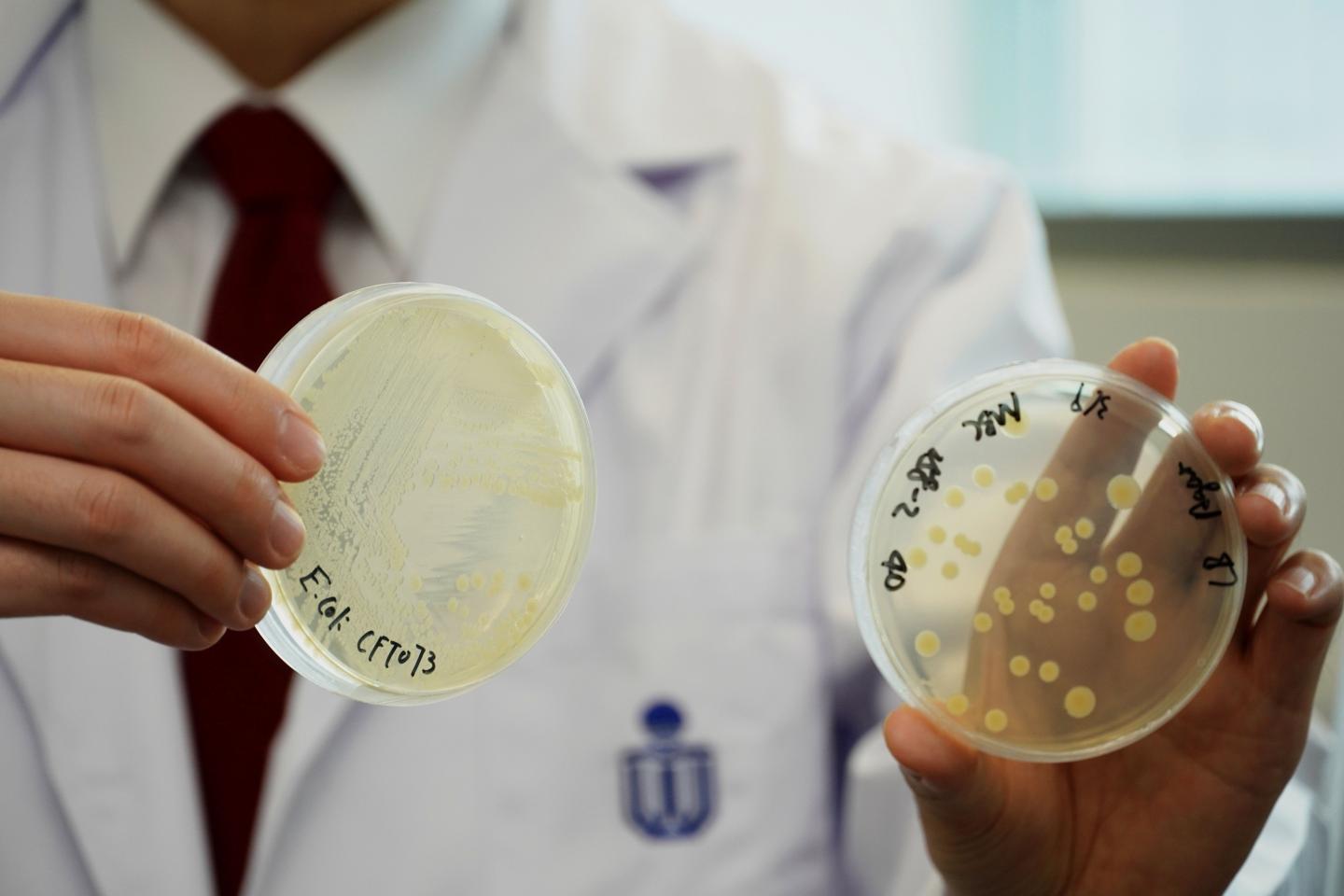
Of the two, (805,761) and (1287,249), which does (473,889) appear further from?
(1287,249)

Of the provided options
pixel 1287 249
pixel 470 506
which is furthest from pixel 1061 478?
pixel 1287 249

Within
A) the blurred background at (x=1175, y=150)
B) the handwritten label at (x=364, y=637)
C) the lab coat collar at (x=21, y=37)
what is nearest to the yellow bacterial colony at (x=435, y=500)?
the handwritten label at (x=364, y=637)

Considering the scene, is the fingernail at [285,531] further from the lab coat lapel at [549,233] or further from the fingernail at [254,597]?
the lab coat lapel at [549,233]

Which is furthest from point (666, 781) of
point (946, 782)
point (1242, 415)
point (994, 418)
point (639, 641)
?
point (1242, 415)

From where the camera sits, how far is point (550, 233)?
145 cm

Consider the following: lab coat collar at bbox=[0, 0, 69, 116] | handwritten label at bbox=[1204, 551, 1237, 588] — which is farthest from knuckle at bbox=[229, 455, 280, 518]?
lab coat collar at bbox=[0, 0, 69, 116]

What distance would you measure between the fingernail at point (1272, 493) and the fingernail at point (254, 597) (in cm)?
A: 70

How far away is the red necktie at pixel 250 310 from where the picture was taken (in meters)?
1.28

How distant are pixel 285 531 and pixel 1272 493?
0.69 meters

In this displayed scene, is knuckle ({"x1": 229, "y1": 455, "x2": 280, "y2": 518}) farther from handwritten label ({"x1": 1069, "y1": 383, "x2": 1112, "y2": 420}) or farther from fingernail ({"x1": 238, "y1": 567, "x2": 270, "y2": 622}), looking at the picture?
handwritten label ({"x1": 1069, "y1": 383, "x2": 1112, "y2": 420})

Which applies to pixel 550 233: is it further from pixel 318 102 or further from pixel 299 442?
pixel 299 442

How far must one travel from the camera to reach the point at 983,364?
144 cm

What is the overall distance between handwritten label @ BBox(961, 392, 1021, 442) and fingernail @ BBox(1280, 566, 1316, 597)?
22 centimetres

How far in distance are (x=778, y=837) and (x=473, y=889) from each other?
13.3 inches
